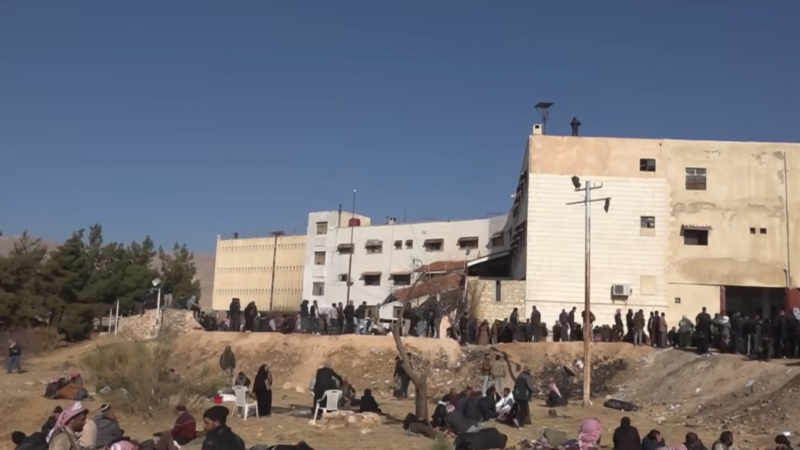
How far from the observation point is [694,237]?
31.7 meters

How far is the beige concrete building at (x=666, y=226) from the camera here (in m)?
31.3

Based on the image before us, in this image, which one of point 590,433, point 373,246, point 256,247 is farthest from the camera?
point 256,247

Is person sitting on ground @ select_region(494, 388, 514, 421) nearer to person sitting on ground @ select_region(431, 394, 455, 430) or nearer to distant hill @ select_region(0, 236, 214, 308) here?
person sitting on ground @ select_region(431, 394, 455, 430)

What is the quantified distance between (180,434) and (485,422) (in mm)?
6244

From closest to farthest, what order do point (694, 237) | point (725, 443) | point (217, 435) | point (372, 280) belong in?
point (217, 435)
point (725, 443)
point (694, 237)
point (372, 280)

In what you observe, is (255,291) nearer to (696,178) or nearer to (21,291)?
(21,291)

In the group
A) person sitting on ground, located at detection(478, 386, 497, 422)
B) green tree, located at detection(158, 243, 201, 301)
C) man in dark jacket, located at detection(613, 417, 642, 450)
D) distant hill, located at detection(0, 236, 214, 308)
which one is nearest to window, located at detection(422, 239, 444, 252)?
green tree, located at detection(158, 243, 201, 301)

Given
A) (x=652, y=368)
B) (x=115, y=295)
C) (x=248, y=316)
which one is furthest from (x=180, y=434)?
(x=115, y=295)

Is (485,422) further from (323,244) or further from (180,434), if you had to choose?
(323,244)

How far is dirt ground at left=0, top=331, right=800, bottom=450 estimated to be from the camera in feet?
50.6

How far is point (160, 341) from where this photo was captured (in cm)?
1812

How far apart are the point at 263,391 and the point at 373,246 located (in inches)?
1386

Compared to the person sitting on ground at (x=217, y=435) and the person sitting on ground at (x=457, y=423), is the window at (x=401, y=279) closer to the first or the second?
the person sitting on ground at (x=457, y=423)

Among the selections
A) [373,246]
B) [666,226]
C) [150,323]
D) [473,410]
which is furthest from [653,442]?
[373,246]
